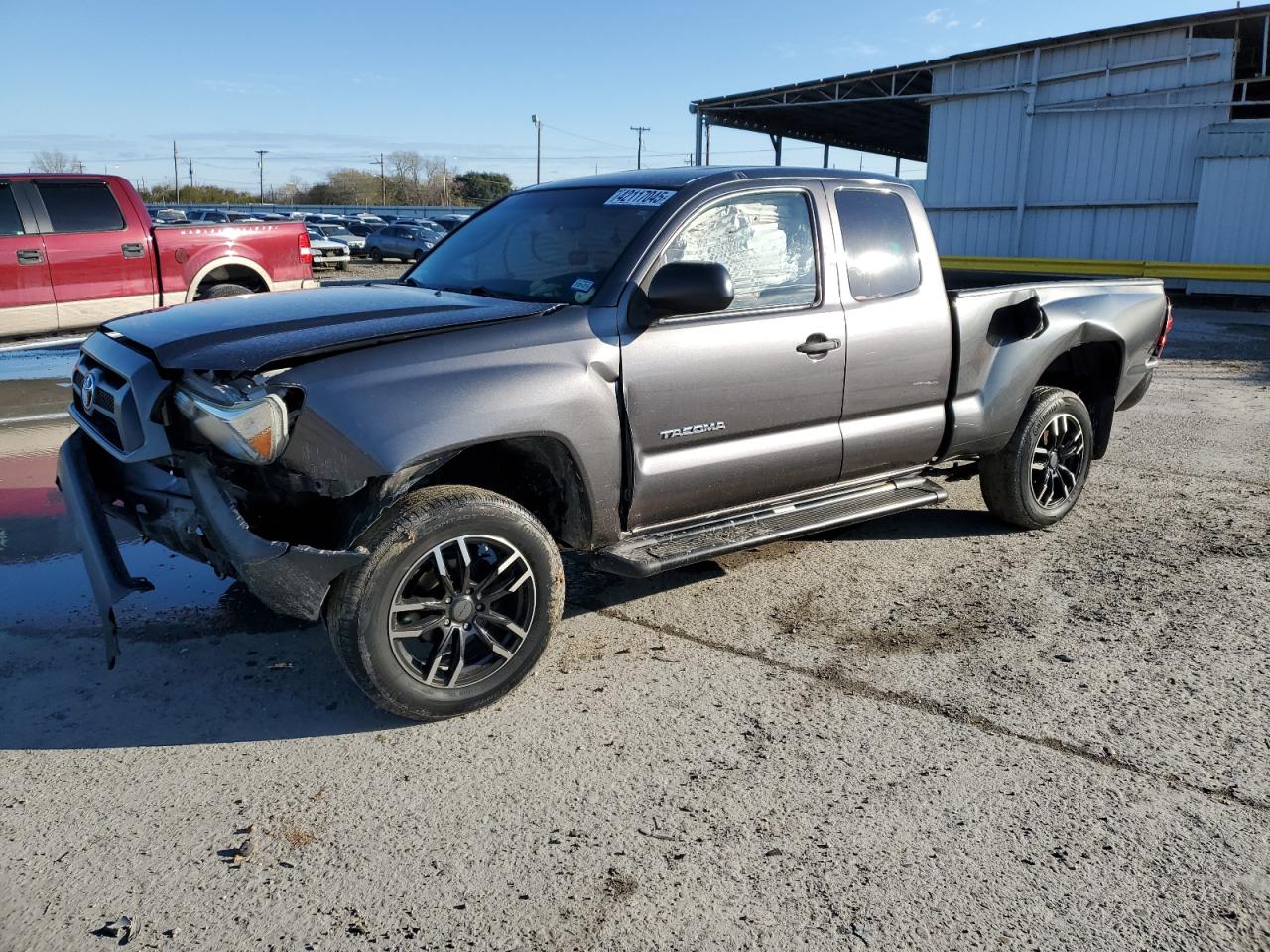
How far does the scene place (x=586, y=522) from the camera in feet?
12.9

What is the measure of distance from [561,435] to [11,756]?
6.84ft

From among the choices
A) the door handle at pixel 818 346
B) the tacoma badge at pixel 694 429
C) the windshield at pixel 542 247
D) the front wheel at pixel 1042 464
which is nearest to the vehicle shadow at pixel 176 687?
the tacoma badge at pixel 694 429

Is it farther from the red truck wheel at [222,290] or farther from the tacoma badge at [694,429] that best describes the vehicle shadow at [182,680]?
the red truck wheel at [222,290]

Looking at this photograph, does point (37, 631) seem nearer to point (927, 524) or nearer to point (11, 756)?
point (11, 756)

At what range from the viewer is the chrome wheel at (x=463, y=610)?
11.5 ft

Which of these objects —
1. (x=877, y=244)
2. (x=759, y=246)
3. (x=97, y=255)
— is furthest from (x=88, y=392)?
(x=97, y=255)

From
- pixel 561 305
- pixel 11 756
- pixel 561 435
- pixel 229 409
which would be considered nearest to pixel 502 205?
pixel 561 305

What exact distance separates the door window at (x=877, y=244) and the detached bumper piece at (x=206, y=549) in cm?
273

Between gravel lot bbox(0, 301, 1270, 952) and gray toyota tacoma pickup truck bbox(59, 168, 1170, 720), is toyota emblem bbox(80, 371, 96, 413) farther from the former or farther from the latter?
gravel lot bbox(0, 301, 1270, 952)

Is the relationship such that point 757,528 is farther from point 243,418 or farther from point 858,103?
point 858,103

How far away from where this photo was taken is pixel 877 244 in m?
4.95

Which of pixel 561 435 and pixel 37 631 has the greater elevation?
Result: pixel 561 435

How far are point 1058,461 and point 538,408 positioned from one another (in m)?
3.52

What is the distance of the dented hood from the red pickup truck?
671 centimetres
